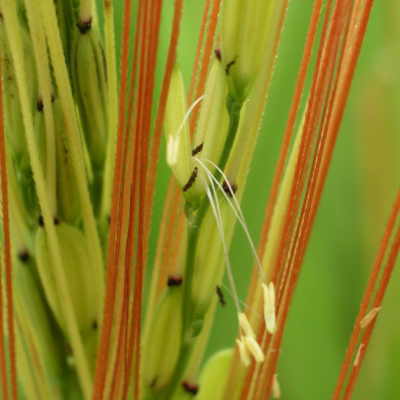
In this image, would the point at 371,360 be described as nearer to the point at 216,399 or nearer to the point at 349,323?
the point at 349,323

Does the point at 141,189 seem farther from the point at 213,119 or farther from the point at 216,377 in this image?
the point at 216,377

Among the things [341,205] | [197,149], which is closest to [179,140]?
[197,149]

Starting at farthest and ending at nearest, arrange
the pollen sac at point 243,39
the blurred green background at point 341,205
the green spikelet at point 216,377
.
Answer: the blurred green background at point 341,205 < the green spikelet at point 216,377 < the pollen sac at point 243,39

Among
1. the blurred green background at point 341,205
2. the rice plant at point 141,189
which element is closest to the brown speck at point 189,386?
the rice plant at point 141,189

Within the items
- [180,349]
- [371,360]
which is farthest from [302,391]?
[180,349]

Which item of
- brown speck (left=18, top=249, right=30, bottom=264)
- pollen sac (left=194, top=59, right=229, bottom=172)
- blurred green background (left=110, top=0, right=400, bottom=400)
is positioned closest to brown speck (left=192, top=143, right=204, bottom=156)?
pollen sac (left=194, top=59, right=229, bottom=172)

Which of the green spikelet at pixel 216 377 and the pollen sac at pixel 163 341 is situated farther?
the green spikelet at pixel 216 377

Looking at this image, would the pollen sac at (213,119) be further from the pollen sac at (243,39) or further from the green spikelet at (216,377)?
the green spikelet at (216,377)

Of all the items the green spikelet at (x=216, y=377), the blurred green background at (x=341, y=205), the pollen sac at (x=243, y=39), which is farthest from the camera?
the blurred green background at (x=341, y=205)
